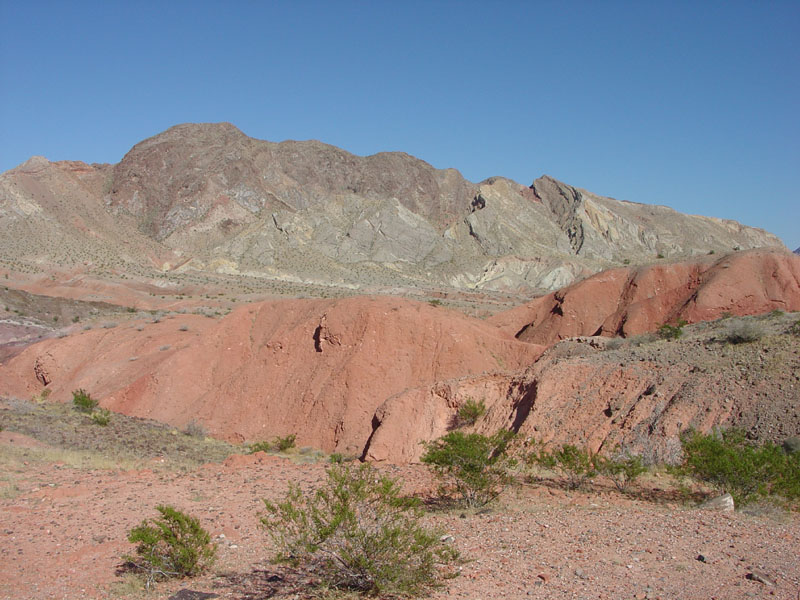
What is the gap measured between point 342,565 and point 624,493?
513cm

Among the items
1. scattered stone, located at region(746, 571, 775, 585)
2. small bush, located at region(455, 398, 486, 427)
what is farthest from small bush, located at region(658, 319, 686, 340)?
scattered stone, located at region(746, 571, 775, 585)

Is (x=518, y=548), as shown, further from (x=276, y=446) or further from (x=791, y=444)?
(x=276, y=446)

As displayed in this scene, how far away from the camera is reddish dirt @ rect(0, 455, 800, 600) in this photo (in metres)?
5.78

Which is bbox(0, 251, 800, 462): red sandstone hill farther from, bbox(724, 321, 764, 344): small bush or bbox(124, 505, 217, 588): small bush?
bbox(124, 505, 217, 588): small bush

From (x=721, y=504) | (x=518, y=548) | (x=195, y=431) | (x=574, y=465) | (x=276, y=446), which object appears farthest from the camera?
(x=195, y=431)

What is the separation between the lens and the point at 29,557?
25.4 feet

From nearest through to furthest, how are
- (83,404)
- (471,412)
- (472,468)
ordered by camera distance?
(472,468), (471,412), (83,404)

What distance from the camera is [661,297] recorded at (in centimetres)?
2700

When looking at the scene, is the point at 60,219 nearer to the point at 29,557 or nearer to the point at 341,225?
the point at 341,225

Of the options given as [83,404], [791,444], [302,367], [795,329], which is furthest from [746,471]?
[83,404]

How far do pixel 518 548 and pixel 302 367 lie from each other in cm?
1690

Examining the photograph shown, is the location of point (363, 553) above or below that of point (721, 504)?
below

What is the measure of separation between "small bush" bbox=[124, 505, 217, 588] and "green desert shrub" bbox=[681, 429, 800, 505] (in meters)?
6.73

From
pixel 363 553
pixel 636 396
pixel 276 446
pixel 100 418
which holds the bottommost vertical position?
pixel 276 446
